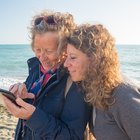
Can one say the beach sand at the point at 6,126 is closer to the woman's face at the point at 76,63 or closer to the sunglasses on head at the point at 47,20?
the sunglasses on head at the point at 47,20

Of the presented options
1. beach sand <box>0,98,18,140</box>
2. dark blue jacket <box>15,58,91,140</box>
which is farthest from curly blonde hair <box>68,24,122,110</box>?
beach sand <box>0,98,18,140</box>

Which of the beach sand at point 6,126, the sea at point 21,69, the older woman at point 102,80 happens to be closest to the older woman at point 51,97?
the older woman at point 102,80

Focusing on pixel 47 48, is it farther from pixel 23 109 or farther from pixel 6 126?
pixel 6 126

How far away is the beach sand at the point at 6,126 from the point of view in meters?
6.81

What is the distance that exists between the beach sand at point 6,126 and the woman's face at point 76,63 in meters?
4.53

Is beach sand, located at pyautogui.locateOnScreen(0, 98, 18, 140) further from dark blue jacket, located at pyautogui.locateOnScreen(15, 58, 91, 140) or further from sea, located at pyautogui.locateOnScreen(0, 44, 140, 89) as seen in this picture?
dark blue jacket, located at pyautogui.locateOnScreen(15, 58, 91, 140)

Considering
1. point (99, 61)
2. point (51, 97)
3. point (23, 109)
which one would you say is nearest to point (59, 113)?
point (51, 97)

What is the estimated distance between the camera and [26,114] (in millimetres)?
2486

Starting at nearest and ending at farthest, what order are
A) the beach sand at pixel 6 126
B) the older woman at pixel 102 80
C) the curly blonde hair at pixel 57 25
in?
1. the older woman at pixel 102 80
2. the curly blonde hair at pixel 57 25
3. the beach sand at pixel 6 126

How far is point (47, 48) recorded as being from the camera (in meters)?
2.60

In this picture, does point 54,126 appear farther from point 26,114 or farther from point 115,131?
point 115,131

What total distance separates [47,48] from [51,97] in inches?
14.5

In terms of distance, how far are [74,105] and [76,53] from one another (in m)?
0.37

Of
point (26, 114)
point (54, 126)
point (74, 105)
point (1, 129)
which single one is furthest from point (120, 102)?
point (1, 129)
